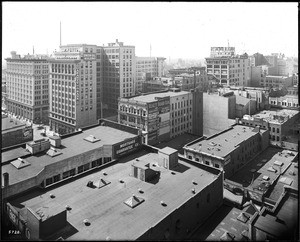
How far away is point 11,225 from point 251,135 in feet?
156

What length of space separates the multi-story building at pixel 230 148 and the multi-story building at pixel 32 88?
246 feet

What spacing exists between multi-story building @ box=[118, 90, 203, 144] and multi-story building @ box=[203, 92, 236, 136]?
76.8 inches

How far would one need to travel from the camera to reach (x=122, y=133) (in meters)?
51.8

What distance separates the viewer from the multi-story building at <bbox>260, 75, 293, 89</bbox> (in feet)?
422

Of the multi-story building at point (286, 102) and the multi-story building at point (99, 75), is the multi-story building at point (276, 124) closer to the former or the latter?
the multi-story building at point (286, 102)

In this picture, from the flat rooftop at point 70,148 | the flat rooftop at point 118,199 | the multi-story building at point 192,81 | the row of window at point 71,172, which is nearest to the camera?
the flat rooftop at point 118,199

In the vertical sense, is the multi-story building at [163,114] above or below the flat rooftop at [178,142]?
above

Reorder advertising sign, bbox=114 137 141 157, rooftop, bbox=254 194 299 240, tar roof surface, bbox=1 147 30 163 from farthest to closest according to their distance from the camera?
1. advertising sign, bbox=114 137 141 157
2. tar roof surface, bbox=1 147 30 163
3. rooftop, bbox=254 194 299 240

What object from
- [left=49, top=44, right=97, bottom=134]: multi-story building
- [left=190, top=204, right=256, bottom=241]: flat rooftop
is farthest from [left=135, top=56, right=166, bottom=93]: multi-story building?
[left=190, top=204, right=256, bottom=241]: flat rooftop

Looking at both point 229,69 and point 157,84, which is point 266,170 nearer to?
point 157,84

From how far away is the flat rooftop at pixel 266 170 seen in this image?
46625 millimetres

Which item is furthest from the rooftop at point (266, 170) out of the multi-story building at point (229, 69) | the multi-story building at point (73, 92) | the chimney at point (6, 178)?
the multi-story building at point (229, 69)

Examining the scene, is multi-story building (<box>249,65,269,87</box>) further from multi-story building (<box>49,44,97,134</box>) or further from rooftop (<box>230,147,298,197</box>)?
rooftop (<box>230,147,298,197</box>)

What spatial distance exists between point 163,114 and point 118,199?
1736 inches
